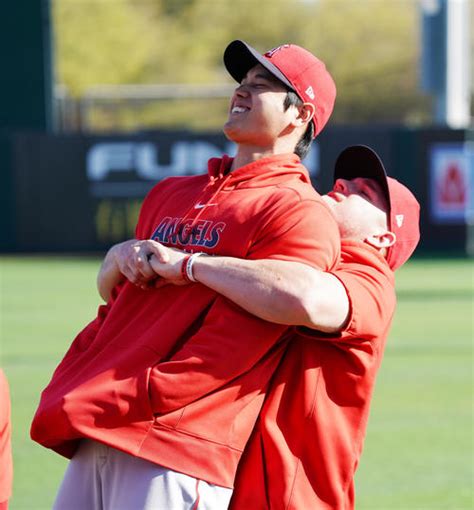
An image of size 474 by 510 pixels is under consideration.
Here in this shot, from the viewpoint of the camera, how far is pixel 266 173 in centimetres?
339

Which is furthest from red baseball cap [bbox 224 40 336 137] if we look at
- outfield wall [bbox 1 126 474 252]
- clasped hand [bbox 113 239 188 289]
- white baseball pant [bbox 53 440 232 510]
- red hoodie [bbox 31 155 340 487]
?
outfield wall [bbox 1 126 474 252]

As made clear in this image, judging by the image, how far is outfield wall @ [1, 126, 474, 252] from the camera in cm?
2217

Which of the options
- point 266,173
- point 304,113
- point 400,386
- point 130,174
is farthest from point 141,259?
point 130,174

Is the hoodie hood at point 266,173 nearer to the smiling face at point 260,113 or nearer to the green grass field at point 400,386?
the smiling face at point 260,113

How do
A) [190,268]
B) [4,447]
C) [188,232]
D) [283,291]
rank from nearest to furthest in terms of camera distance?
[283,291] < [190,268] < [188,232] < [4,447]

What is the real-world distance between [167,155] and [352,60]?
48.6 metres

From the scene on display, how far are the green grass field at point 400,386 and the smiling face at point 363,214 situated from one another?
292 cm

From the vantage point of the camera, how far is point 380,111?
60.8 meters

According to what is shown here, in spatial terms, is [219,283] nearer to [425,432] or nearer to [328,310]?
[328,310]

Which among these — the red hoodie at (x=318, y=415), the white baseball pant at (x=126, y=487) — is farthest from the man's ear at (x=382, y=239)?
the white baseball pant at (x=126, y=487)

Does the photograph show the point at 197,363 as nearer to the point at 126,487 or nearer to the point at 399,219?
the point at 126,487

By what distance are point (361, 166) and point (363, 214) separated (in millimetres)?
205

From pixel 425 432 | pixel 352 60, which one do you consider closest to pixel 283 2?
pixel 352 60

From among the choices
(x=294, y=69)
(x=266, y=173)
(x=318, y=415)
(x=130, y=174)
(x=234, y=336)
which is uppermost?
(x=294, y=69)
